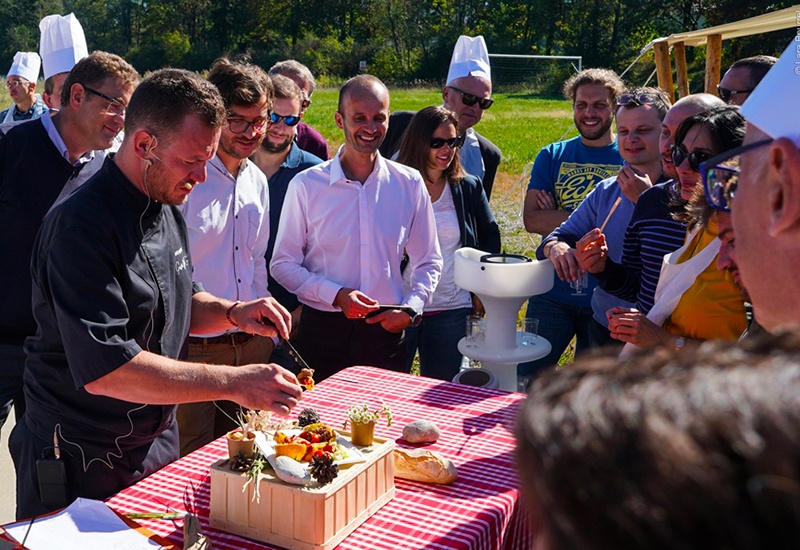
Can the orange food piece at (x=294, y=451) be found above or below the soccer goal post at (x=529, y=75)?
above

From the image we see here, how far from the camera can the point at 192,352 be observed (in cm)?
343

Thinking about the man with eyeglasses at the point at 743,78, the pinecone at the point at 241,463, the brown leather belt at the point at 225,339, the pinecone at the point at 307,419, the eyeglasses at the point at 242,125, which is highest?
the man with eyeglasses at the point at 743,78

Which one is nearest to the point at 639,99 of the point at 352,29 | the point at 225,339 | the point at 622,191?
the point at 622,191

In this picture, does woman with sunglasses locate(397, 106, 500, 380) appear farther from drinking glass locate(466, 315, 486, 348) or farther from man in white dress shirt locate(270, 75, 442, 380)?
drinking glass locate(466, 315, 486, 348)

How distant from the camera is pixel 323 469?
1951 millimetres

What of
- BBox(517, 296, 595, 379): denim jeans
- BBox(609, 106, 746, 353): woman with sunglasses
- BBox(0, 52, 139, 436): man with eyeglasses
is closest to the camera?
BBox(609, 106, 746, 353): woman with sunglasses

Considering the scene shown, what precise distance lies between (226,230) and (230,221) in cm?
4

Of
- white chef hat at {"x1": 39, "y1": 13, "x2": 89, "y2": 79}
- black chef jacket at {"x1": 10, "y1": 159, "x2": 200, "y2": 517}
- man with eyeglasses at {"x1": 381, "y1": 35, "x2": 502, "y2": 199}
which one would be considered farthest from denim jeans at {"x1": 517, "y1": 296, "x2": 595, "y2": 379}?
white chef hat at {"x1": 39, "y1": 13, "x2": 89, "y2": 79}

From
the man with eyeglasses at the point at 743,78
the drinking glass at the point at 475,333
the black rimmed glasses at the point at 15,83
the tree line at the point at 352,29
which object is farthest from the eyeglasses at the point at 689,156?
the tree line at the point at 352,29

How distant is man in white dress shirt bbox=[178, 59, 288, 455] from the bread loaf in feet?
4.20

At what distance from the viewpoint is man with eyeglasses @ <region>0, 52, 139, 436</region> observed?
10.3ft

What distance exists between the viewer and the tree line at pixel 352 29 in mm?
43406

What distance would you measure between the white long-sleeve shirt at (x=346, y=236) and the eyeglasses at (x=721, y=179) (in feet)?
8.47

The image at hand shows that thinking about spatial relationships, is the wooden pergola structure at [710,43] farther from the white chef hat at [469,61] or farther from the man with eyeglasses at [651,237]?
the man with eyeglasses at [651,237]
